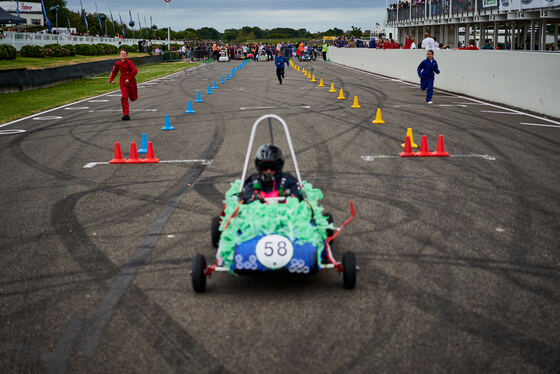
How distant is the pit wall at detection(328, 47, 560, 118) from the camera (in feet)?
56.4

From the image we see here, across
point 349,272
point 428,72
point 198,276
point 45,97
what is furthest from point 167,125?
point 45,97

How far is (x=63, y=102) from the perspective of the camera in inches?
966

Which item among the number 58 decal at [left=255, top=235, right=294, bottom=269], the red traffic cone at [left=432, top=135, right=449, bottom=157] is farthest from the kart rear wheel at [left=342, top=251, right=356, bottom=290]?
the red traffic cone at [left=432, top=135, right=449, bottom=157]

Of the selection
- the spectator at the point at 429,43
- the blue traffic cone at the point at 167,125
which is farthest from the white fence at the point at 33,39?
the blue traffic cone at the point at 167,125

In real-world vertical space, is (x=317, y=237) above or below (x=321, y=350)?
above

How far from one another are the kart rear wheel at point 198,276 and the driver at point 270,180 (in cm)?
91

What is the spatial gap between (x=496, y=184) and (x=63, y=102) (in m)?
19.3

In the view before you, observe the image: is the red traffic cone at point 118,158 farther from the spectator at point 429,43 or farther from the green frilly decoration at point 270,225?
the spectator at point 429,43

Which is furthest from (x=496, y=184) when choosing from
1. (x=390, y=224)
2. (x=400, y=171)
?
(x=390, y=224)

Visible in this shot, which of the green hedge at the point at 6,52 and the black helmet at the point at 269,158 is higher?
the green hedge at the point at 6,52

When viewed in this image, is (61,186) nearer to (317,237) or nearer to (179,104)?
(317,237)

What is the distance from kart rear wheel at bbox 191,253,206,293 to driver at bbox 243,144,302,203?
91cm

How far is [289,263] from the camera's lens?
5441 mm

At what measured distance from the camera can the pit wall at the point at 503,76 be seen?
56.4 ft
